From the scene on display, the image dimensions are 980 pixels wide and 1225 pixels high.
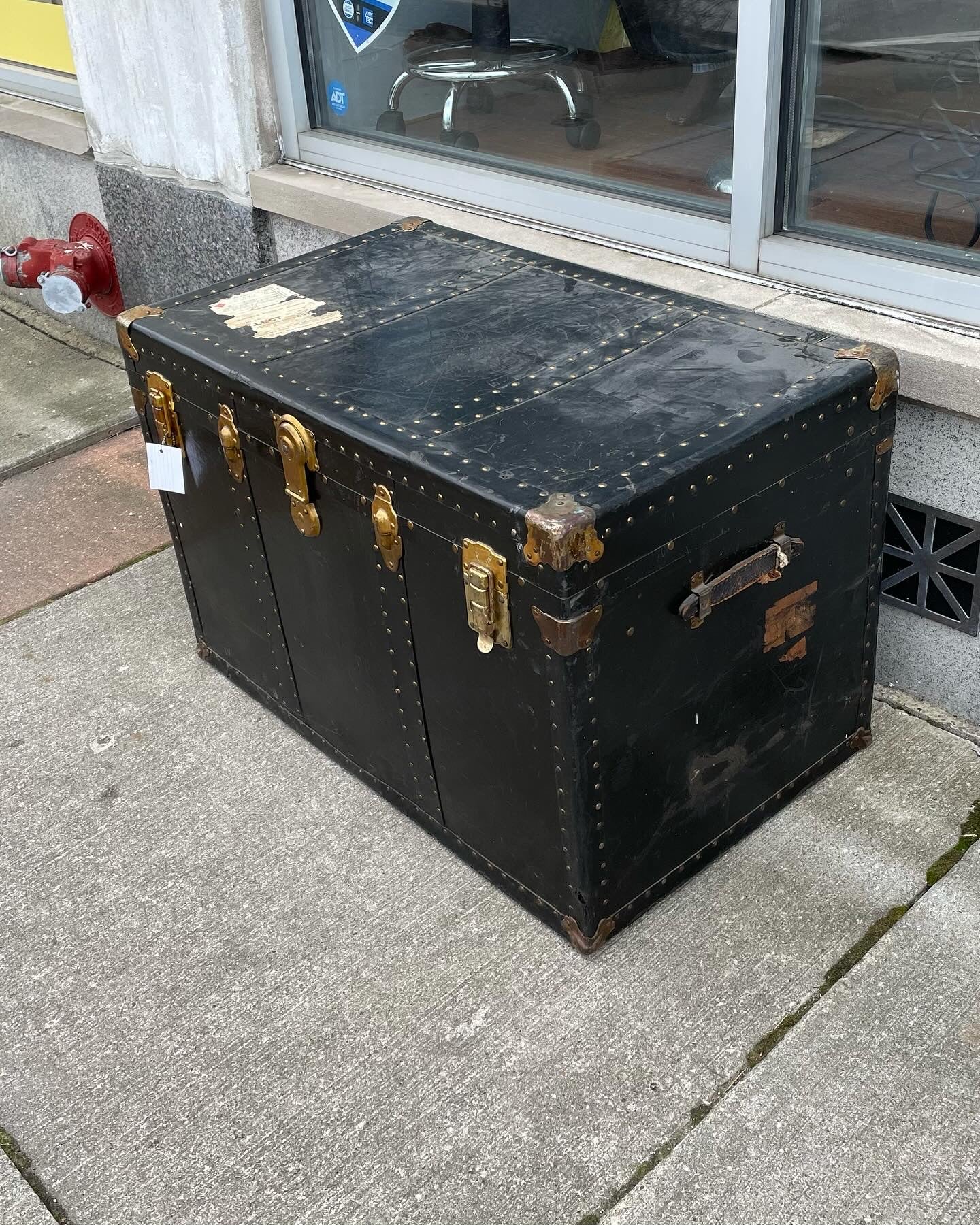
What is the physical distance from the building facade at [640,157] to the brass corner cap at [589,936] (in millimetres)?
972

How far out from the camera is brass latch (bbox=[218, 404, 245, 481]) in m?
2.31

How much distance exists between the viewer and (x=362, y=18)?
134 inches

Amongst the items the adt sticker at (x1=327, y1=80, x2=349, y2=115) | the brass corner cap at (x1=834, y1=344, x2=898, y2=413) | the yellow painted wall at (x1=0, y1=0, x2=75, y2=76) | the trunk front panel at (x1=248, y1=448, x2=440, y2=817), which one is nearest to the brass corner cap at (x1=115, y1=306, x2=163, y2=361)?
the trunk front panel at (x1=248, y1=448, x2=440, y2=817)

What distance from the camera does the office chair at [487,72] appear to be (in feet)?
9.86

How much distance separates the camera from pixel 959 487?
232 cm

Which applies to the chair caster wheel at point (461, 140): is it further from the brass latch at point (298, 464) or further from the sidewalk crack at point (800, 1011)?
the sidewalk crack at point (800, 1011)

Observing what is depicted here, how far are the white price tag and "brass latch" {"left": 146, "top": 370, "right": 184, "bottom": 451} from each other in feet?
0.05

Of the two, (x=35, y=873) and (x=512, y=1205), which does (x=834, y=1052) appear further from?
(x=35, y=873)

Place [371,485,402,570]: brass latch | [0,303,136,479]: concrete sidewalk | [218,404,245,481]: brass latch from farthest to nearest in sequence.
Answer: [0,303,136,479]: concrete sidewalk
[218,404,245,481]: brass latch
[371,485,402,570]: brass latch

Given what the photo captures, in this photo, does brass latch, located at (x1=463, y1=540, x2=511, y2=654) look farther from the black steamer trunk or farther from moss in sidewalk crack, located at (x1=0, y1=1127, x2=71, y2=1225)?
moss in sidewalk crack, located at (x1=0, y1=1127, x2=71, y2=1225)

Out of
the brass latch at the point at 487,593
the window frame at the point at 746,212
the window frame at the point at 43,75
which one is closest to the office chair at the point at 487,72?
the window frame at the point at 746,212

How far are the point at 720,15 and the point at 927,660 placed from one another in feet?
4.74

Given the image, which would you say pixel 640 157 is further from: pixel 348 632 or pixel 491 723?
pixel 491 723

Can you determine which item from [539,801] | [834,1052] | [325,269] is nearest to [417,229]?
[325,269]
